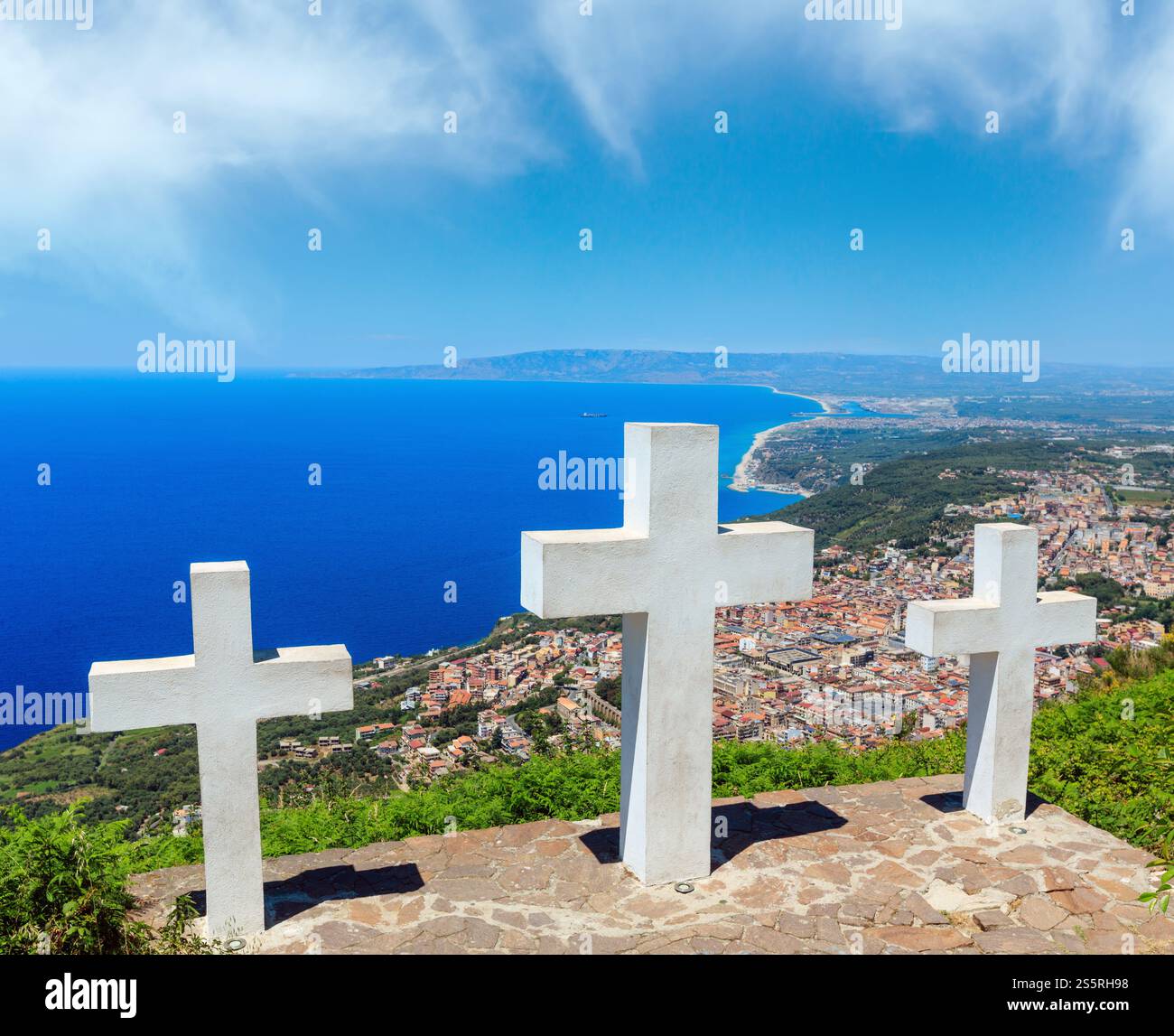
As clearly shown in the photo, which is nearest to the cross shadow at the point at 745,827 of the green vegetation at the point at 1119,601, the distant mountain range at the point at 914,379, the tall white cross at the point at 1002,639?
the tall white cross at the point at 1002,639

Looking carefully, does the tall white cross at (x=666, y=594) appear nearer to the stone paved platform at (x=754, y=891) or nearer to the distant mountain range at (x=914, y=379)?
the stone paved platform at (x=754, y=891)

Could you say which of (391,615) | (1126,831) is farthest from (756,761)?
(391,615)

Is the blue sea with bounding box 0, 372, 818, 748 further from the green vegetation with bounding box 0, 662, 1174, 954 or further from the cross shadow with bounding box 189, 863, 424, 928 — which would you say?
the cross shadow with bounding box 189, 863, 424, 928

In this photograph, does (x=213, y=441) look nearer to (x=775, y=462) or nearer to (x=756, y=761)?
(x=775, y=462)

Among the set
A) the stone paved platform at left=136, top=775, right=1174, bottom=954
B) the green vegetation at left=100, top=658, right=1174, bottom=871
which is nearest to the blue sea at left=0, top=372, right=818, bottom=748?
the green vegetation at left=100, top=658, right=1174, bottom=871

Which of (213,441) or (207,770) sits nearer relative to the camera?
(207,770)
